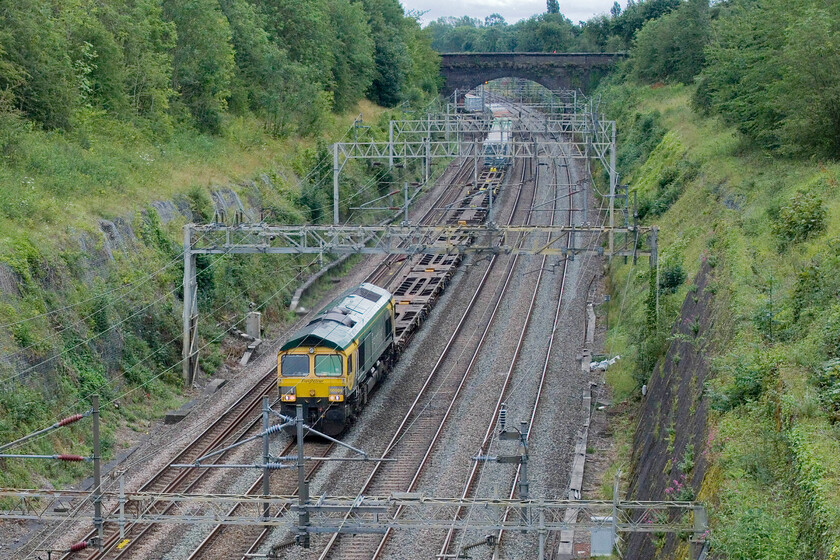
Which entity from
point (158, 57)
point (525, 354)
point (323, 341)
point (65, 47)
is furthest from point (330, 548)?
point (158, 57)

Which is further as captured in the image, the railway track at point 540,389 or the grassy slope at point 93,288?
the grassy slope at point 93,288

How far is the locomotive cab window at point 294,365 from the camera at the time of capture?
25.5 m

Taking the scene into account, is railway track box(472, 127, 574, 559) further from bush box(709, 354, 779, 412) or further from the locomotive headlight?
the locomotive headlight

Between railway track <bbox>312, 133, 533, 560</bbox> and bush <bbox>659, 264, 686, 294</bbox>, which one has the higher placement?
bush <bbox>659, 264, 686, 294</bbox>

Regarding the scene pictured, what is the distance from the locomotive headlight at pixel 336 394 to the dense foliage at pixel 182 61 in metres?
13.8

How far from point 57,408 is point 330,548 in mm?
8835

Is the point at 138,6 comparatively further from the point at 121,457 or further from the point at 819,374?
the point at 819,374

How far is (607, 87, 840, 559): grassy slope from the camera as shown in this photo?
41.1ft

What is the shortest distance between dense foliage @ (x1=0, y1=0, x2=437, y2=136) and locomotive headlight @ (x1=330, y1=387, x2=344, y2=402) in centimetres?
1383

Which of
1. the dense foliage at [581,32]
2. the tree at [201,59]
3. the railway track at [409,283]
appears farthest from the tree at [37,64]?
the dense foliage at [581,32]

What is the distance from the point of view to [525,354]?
108 ft

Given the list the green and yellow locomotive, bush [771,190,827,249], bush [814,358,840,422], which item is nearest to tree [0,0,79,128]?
the green and yellow locomotive

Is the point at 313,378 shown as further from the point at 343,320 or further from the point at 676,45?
the point at 676,45

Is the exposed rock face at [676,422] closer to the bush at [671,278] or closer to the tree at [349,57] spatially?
the bush at [671,278]
